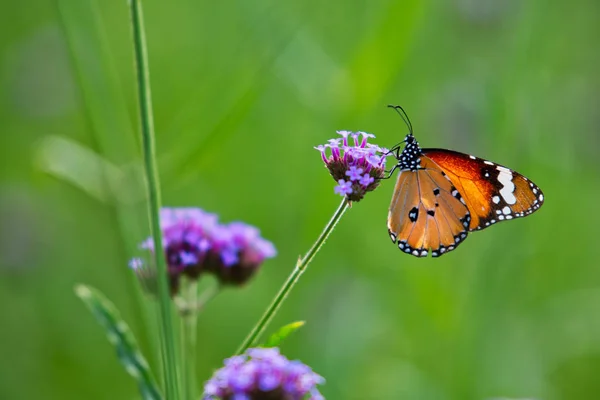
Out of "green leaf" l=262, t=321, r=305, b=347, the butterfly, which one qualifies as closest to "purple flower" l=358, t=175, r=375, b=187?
"green leaf" l=262, t=321, r=305, b=347

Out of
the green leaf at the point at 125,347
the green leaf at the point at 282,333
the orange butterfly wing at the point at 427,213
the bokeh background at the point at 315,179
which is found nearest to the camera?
the green leaf at the point at 282,333

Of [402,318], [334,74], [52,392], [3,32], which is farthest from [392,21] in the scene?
[3,32]

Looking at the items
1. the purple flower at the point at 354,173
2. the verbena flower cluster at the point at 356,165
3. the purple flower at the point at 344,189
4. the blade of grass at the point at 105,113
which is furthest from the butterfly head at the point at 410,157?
the blade of grass at the point at 105,113

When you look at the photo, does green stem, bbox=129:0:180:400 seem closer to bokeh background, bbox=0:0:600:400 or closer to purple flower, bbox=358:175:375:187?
bokeh background, bbox=0:0:600:400

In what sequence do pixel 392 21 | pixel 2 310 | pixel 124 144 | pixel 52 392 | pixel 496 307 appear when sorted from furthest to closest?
pixel 2 310
pixel 52 392
pixel 496 307
pixel 392 21
pixel 124 144

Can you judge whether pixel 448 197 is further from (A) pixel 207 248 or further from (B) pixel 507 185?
(A) pixel 207 248

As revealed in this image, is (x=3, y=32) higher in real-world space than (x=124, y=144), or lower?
higher

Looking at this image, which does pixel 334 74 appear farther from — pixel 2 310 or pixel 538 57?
pixel 2 310

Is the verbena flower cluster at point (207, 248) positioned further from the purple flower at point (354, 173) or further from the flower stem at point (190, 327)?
the purple flower at point (354, 173)
